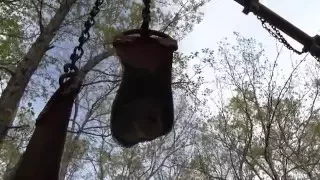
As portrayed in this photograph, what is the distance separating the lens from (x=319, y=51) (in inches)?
124

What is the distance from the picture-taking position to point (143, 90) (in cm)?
144

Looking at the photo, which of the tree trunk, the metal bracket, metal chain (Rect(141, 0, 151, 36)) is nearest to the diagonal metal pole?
the metal bracket

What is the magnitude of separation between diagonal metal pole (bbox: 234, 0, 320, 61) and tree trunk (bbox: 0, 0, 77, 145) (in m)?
3.00

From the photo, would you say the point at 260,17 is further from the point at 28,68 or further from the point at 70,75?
the point at 28,68

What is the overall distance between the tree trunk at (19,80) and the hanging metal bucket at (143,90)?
11.3 ft

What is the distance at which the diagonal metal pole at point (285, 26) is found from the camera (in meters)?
3.16

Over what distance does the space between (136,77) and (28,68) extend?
12.5 feet

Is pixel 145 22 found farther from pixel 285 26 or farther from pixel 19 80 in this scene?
pixel 19 80

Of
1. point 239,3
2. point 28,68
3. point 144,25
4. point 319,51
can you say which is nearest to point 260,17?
point 239,3

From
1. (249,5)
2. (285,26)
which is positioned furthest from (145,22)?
(285,26)

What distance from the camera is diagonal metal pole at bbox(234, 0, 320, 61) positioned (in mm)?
3162

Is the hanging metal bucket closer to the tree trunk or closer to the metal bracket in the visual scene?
the metal bracket

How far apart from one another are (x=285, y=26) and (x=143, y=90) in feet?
7.20

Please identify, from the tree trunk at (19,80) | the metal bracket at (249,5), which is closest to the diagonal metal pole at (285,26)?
the metal bracket at (249,5)
